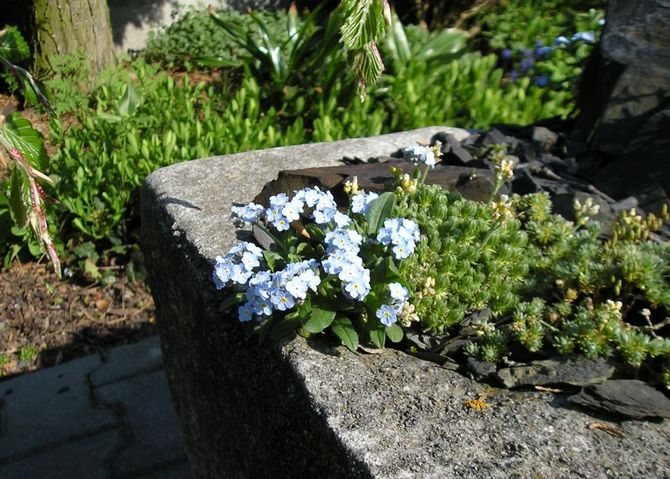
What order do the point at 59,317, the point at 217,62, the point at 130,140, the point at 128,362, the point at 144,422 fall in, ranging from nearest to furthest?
the point at 144,422
the point at 128,362
the point at 59,317
the point at 130,140
the point at 217,62

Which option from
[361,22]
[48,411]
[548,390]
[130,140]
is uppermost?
[361,22]

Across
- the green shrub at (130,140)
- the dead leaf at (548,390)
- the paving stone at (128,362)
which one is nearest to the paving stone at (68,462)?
the paving stone at (128,362)

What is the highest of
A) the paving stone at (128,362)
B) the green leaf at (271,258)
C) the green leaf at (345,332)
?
the green leaf at (271,258)

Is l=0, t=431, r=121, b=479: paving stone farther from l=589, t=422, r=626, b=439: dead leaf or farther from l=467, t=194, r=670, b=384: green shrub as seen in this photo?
l=589, t=422, r=626, b=439: dead leaf

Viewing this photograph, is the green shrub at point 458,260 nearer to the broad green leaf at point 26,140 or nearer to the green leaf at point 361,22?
the green leaf at point 361,22

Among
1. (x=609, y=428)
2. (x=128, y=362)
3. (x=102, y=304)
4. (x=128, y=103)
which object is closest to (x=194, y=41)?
(x=128, y=103)

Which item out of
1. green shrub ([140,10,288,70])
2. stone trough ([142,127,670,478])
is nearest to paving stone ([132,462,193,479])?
stone trough ([142,127,670,478])

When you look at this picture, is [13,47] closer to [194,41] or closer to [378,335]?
[378,335]
